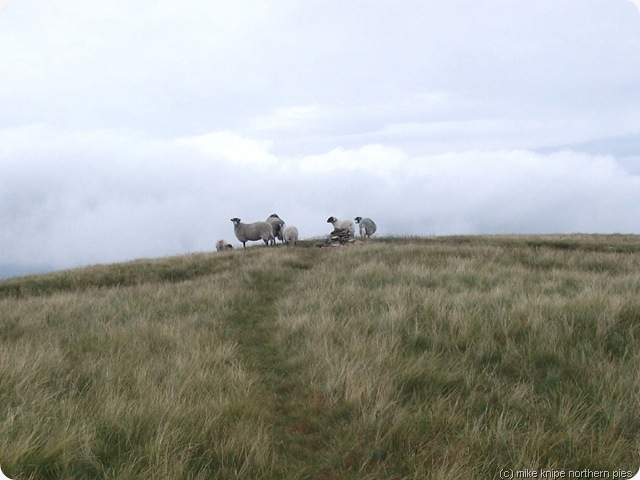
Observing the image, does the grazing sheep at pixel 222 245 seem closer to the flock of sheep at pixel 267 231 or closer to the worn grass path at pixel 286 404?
the flock of sheep at pixel 267 231

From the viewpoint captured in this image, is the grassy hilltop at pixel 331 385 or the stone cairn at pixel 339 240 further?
the stone cairn at pixel 339 240

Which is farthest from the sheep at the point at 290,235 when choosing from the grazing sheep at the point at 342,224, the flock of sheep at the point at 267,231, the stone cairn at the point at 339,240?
the grazing sheep at the point at 342,224

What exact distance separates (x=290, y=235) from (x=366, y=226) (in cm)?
597

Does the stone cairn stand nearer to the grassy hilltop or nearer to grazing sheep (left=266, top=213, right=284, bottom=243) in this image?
grazing sheep (left=266, top=213, right=284, bottom=243)

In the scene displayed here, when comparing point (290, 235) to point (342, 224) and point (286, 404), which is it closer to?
point (342, 224)

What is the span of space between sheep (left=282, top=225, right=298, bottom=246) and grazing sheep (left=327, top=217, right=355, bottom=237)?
3033 millimetres

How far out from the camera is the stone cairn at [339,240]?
74.9 ft

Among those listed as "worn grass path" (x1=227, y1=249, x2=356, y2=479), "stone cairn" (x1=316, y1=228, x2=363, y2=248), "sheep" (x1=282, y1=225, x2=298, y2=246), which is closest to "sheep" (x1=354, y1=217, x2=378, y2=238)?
"stone cairn" (x1=316, y1=228, x2=363, y2=248)

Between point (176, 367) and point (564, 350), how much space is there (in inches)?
209

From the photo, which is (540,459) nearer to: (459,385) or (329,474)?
(459,385)

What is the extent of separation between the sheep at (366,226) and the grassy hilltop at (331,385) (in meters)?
17.2

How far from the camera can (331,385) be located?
5.08 m

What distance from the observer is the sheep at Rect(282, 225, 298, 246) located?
24.2 meters

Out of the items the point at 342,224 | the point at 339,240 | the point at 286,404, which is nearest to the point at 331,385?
the point at 286,404
